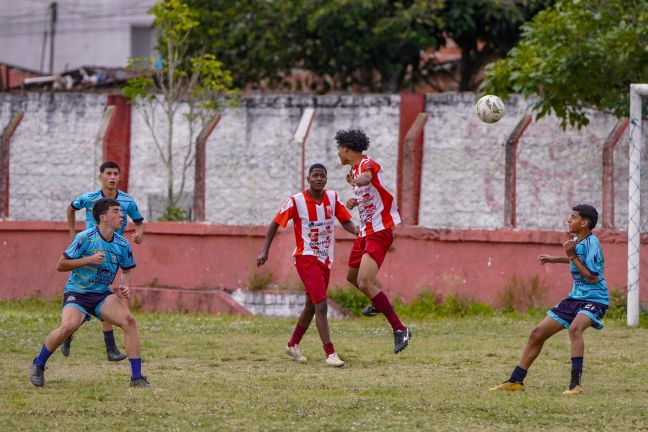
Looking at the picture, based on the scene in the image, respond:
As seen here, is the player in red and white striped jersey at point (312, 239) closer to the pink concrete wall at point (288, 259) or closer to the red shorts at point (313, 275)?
the red shorts at point (313, 275)

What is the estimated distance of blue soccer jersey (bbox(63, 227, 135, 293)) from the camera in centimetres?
908

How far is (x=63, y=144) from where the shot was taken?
1950cm

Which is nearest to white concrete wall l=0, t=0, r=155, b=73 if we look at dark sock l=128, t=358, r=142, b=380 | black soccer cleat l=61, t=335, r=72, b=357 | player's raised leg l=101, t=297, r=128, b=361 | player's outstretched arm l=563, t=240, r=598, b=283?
black soccer cleat l=61, t=335, r=72, b=357

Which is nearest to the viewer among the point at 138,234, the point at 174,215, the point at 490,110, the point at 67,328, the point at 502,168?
the point at 67,328

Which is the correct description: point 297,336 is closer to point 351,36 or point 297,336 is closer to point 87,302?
point 87,302

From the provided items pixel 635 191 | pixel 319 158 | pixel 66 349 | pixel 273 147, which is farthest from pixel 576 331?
pixel 273 147

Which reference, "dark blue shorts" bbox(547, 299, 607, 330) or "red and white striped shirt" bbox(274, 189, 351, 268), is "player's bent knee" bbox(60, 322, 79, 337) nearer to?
"red and white striped shirt" bbox(274, 189, 351, 268)

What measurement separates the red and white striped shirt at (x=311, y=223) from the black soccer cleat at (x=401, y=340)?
35.6 inches

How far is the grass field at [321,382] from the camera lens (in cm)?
769

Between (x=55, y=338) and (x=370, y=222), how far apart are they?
329 cm

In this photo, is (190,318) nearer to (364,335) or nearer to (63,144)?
(364,335)

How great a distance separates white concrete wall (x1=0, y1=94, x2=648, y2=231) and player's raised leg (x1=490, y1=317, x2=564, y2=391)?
745cm

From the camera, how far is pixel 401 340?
10.7m

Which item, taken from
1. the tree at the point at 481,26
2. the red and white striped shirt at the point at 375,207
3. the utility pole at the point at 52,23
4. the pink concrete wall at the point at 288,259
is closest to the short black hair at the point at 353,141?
the red and white striped shirt at the point at 375,207
